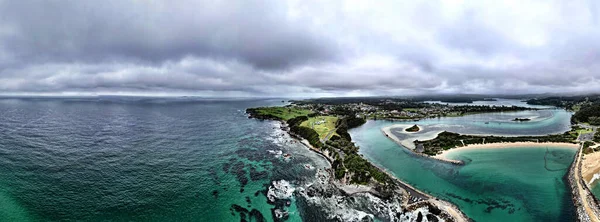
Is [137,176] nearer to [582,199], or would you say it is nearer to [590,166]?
[582,199]

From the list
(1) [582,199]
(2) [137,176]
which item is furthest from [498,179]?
(2) [137,176]

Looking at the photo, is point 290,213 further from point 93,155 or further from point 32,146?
point 32,146

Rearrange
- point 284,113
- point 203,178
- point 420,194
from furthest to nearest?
point 284,113, point 203,178, point 420,194

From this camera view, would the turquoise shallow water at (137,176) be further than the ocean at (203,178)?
No

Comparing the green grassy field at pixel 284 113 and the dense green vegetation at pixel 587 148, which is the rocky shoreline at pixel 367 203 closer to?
the dense green vegetation at pixel 587 148

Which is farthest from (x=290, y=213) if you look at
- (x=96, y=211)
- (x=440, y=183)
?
(x=440, y=183)

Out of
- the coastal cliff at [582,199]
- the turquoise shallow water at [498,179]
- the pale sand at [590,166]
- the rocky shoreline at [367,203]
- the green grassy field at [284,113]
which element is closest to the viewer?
the coastal cliff at [582,199]

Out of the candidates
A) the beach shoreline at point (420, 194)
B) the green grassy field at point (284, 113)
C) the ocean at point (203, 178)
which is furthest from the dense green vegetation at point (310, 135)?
the green grassy field at point (284, 113)
